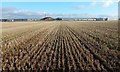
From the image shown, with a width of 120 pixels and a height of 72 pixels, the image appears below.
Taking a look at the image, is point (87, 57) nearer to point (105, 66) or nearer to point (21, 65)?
point (105, 66)

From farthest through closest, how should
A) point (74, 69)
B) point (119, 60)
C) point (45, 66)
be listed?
point (119, 60) < point (45, 66) < point (74, 69)

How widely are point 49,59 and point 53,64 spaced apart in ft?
4.05

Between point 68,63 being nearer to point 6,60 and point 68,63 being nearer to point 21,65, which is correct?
point 21,65

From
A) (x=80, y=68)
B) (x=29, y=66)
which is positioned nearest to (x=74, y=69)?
(x=80, y=68)

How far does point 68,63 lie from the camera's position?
1068 cm

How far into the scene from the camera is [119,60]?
11461mm

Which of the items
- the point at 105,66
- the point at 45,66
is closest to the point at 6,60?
the point at 45,66

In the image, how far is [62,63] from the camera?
10.7m

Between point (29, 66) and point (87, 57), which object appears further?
point (87, 57)

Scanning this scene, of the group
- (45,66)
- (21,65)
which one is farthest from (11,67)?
(45,66)

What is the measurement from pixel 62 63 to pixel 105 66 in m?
2.03

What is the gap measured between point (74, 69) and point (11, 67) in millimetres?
2973

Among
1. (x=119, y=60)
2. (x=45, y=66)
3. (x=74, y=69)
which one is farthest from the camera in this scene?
(x=119, y=60)

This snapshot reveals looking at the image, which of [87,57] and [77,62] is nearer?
[77,62]
